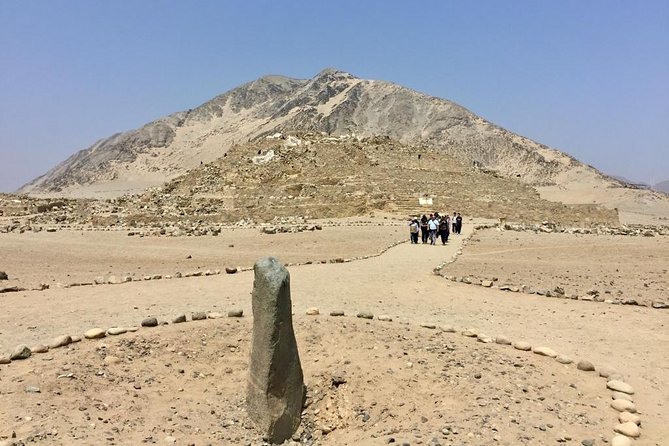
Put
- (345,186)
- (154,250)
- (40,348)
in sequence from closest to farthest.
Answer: (40,348) < (154,250) < (345,186)

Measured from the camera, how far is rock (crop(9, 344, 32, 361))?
19.8 ft

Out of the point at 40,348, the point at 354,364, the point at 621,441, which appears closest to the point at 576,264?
the point at 354,364

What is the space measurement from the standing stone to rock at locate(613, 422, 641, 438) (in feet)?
9.99

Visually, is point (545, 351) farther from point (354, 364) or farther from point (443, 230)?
point (443, 230)

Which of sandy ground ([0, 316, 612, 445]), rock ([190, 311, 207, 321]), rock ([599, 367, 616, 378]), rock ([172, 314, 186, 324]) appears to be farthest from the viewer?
rock ([190, 311, 207, 321])

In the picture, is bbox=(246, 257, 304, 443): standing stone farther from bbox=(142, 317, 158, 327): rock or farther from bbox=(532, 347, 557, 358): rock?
bbox=(532, 347, 557, 358): rock

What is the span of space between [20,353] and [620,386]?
6.56 meters

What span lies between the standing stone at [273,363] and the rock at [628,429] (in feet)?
9.99

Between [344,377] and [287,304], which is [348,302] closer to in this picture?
[344,377]

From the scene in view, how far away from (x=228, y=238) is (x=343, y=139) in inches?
1039

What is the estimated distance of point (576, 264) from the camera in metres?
15.6

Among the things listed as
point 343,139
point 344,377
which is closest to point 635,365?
point 344,377

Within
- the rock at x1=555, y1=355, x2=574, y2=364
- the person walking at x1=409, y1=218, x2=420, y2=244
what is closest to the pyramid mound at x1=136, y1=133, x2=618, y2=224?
the person walking at x1=409, y1=218, x2=420, y2=244

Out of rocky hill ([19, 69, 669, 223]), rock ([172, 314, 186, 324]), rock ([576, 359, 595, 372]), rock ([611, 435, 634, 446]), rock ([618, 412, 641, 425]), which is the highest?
rocky hill ([19, 69, 669, 223])
